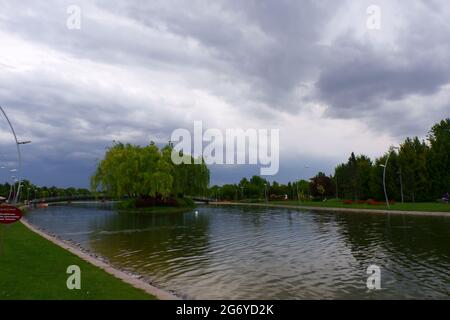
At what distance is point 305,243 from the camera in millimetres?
22391

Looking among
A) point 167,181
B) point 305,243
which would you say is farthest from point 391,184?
point 305,243

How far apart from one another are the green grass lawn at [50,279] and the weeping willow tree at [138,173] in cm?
4465

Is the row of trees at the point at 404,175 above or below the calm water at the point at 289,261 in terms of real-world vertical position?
above

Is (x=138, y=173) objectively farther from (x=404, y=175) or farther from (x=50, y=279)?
(x=50, y=279)

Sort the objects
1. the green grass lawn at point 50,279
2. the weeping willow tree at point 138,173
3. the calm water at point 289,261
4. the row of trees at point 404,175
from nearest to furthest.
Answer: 1. the green grass lawn at point 50,279
2. the calm water at point 289,261
3. the weeping willow tree at point 138,173
4. the row of trees at point 404,175

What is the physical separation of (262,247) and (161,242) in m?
6.49

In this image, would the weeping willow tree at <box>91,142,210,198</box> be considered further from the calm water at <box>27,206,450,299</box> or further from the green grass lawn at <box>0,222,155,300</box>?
the green grass lawn at <box>0,222,155,300</box>

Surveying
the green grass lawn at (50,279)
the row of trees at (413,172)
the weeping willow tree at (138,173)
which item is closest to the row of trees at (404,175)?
the row of trees at (413,172)

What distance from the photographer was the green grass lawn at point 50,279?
9.93m

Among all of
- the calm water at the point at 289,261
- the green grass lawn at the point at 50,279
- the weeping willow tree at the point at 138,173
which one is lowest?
the calm water at the point at 289,261

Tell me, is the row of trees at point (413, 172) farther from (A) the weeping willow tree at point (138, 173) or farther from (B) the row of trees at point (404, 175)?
(A) the weeping willow tree at point (138, 173)

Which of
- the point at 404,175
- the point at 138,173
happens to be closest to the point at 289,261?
the point at 138,173

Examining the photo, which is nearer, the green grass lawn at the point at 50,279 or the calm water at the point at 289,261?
the green grass lawn at the point at 50,279
